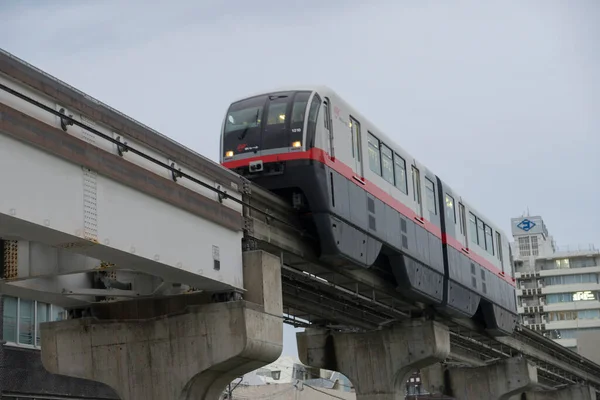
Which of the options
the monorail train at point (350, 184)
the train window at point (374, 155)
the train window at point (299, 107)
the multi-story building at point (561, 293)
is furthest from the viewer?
the multi-story building at point (561, 293)

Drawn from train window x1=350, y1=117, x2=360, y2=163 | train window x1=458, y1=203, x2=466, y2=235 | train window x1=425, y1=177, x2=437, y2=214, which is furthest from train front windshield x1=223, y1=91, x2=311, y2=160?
train window x1=458, y1=203, x2=466, y2=235

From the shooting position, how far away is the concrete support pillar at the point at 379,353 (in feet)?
114

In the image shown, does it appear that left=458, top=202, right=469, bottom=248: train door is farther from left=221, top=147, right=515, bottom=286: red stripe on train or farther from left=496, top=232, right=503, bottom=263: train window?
left=496, top=232, right=503, bottom=263: train window

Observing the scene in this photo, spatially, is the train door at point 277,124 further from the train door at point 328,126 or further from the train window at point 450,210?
the train window at point 450,210

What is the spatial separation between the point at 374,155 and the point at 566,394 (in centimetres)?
4864

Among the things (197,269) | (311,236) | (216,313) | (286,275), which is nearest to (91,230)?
(197,269)

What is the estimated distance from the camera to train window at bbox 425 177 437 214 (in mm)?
30266

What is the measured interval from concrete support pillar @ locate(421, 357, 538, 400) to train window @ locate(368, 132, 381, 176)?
27.8 metres

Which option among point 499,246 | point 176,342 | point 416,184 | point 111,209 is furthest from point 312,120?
point 499,246

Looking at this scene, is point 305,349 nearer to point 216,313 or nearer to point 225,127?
point 225,127

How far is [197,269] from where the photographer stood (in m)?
17.8

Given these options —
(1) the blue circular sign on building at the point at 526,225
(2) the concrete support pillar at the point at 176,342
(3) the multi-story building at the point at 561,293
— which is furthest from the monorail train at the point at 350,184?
(1) the blue circular sign on building at the point at 526,225

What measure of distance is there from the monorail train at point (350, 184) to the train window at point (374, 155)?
4 centimetres

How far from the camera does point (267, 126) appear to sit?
22.4m
